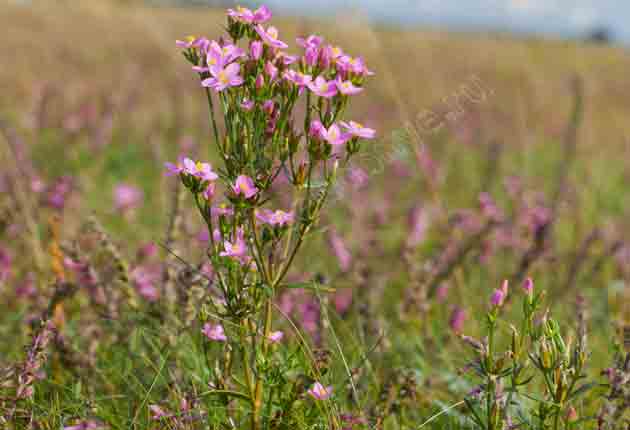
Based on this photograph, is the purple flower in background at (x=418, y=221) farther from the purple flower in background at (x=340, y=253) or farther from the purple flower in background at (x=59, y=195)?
the purple flower in background at (x=59, y=195)

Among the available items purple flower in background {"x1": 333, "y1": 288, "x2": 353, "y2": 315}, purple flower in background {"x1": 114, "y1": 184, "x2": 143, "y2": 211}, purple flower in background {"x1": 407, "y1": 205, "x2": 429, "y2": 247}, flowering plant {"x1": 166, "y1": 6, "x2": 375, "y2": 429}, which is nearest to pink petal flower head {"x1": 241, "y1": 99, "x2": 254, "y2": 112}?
flowering plant {"x1": 166, "y1": 6, "x2": 375, "y2": 429}

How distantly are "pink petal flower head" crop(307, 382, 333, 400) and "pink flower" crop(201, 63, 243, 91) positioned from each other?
76 cm

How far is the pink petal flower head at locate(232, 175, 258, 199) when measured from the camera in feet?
4.99

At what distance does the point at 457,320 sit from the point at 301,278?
0.87 meters

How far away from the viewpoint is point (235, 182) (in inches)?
61.4

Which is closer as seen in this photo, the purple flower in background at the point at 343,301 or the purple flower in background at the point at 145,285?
the purple flower in background at the point at 145,285

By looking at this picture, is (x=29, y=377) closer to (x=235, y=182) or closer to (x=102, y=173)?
(x=235, y=182)

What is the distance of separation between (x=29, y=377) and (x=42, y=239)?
94.4 inches

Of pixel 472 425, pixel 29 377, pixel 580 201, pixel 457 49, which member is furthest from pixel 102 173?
pixel 457 49

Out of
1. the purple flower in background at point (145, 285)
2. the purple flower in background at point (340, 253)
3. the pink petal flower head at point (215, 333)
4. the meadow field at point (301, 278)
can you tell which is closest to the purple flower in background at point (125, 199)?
the meadow field at point (301, 278)

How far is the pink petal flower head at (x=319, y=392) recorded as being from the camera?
5.34 feet

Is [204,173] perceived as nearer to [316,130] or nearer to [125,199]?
[316,130]

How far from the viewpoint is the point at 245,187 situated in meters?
1.53

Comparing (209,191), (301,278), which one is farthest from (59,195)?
(209,191)
